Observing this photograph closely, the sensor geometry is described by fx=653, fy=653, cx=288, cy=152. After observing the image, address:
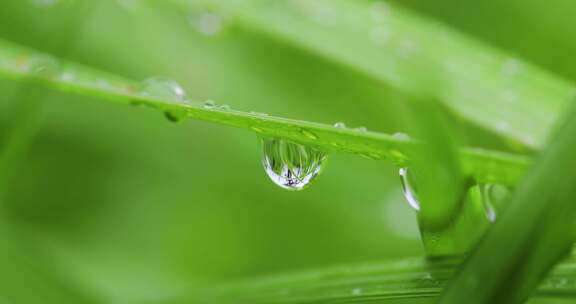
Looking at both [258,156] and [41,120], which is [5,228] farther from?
[258,156]

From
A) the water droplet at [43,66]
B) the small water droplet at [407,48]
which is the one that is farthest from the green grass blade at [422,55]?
the water droplet at [43,66]

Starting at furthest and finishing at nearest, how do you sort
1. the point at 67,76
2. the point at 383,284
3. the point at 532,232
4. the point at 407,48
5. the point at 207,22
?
the point at 207,22, the point at 407,48, the point at 67,76, the point at 383,284, the point at 532,232

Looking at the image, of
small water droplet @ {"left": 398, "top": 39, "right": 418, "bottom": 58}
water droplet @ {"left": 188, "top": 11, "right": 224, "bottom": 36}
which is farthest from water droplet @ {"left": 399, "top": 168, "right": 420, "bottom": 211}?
water droplet @ {"left": 188, "top": 11, "right": 224, "bottom": 36}

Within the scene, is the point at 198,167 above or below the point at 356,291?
above

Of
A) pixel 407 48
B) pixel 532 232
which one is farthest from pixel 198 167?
pixel 532 232

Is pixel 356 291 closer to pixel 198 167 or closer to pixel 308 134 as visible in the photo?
pixel 308 134

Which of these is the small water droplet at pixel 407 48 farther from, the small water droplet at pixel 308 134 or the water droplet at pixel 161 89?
the small water droplet at pixel 308 134

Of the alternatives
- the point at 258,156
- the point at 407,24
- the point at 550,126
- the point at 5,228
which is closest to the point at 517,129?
the point at 550,126
